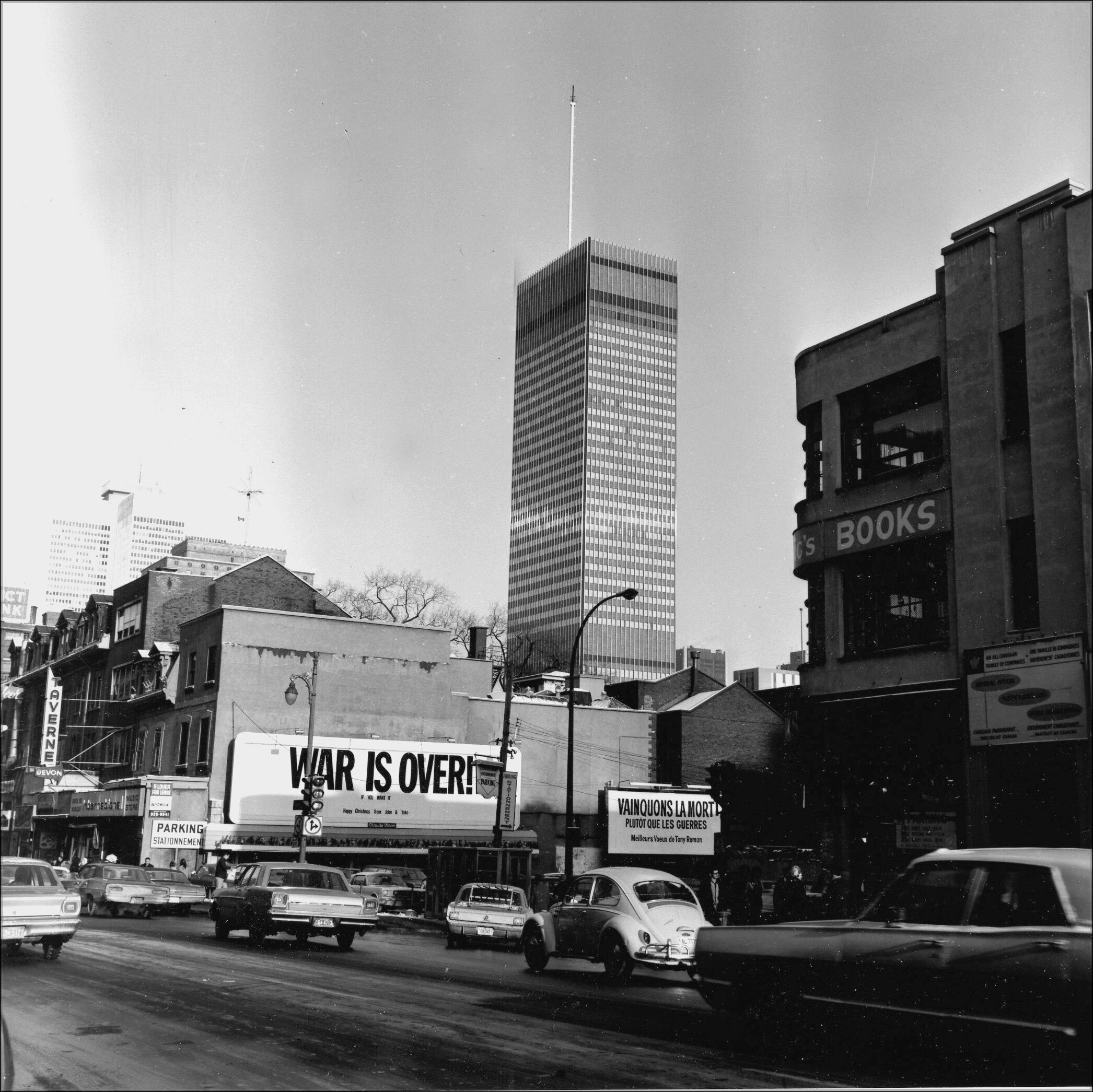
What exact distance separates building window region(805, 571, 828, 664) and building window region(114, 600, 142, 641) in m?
35.4

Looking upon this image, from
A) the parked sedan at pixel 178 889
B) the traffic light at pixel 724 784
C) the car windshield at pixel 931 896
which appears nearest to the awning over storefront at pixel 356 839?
the parked sedan at pixel 178 889

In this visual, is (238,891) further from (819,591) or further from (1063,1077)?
(1063,1077)

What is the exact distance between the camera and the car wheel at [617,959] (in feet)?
53.3

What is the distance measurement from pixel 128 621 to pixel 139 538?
469cm

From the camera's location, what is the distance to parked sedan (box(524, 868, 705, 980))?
1616cm

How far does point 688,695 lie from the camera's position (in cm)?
6531

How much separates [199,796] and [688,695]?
29.3 metres

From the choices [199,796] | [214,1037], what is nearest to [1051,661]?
[214,1037]

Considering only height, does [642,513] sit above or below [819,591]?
above

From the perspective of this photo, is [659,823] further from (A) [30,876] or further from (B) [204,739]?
(A) [30,876]

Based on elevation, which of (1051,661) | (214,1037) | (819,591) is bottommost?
(214,1037)

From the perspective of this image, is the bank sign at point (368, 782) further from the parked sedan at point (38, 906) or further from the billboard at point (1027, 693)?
the parked sedan at point (38, 906)

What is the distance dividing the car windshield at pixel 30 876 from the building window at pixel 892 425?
641 inches

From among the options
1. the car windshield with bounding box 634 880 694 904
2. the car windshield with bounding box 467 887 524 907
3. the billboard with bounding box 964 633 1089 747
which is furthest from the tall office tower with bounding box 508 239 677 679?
the car windshield with bounding box 634 880 694 904
